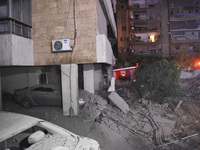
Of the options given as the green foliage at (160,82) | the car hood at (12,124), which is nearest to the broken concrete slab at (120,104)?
the green foliage at (160,82)

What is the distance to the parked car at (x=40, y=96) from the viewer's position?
8.13 m

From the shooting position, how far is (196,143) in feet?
22.1

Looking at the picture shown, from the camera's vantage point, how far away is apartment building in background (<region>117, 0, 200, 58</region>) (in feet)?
106

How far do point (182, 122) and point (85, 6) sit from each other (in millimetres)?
8698

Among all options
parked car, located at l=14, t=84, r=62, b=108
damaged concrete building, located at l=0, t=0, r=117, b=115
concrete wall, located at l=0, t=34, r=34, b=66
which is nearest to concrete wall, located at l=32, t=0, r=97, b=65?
damaged concrete building, located at l=0, t=0, r=117, b=115

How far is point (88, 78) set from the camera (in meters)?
11.0

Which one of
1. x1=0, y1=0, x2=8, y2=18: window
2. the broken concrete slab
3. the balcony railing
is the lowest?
the broken concrete slab

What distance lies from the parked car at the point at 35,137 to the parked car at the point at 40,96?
4.62 meters

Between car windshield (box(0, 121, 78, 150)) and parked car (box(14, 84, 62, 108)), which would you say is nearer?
car windshield (box(0, 121, 78, 150))

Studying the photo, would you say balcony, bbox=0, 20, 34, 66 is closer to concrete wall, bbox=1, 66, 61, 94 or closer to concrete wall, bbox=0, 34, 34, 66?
concrete wall, bbox=0, 34, 34, 66

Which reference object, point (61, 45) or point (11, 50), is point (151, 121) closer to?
point (61, 45)

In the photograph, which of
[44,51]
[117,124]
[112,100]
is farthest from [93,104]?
[44,51]

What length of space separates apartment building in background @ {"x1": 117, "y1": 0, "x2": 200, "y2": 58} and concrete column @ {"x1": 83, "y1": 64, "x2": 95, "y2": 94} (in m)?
24.4

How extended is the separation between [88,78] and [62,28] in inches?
210
